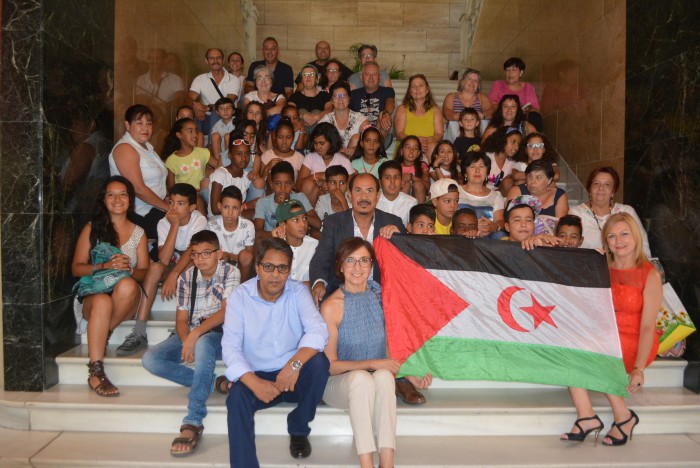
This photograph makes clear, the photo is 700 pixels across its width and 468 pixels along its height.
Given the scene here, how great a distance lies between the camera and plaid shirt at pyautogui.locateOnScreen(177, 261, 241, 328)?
14.0 feet

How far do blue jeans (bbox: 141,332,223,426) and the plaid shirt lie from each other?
0.20m

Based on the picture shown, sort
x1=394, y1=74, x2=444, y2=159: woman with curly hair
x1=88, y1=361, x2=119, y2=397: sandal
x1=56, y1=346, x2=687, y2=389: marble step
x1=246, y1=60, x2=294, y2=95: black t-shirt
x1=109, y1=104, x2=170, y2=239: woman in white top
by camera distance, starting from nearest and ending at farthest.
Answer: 1. x1=88, y1=361, x2=119, y2=397: sandal
2. x1=56, y1=346, x2=687, y2=389: marble step
3. x1=109, y1=104, x2=170, y2=239: woman in white top
4. x1=394, y1=74, x2=444, y2=159: woman with curly hair
5. x1=246, y1=60, x2=294, y2=95: black t-shirt

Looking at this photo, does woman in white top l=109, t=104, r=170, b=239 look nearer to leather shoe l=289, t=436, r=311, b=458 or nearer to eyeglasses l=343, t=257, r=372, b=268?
eyeglasses l=343, t=257, r=372, b=268

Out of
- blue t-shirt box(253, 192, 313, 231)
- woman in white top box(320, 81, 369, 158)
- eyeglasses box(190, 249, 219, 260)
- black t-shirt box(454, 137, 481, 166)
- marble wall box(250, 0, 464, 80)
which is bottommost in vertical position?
eyeglasses box(190, 249, 219, 260)

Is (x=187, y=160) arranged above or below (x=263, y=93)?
below

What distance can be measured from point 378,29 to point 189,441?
11044mm

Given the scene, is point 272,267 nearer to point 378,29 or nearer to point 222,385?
point 222,385

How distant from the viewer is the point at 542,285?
4.06m

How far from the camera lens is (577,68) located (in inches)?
287

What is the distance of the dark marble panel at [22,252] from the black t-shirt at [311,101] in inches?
157

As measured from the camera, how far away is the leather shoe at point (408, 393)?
405cm

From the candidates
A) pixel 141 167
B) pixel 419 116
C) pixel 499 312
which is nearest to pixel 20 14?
pixel 141 167

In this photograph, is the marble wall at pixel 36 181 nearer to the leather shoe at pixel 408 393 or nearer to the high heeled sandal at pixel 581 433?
the leather shoe at pixel 408 393

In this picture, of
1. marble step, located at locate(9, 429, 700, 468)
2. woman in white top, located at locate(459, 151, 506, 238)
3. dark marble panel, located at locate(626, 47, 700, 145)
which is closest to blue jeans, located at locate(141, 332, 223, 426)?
marble step, located at locate(9, 429, 700, 468)
